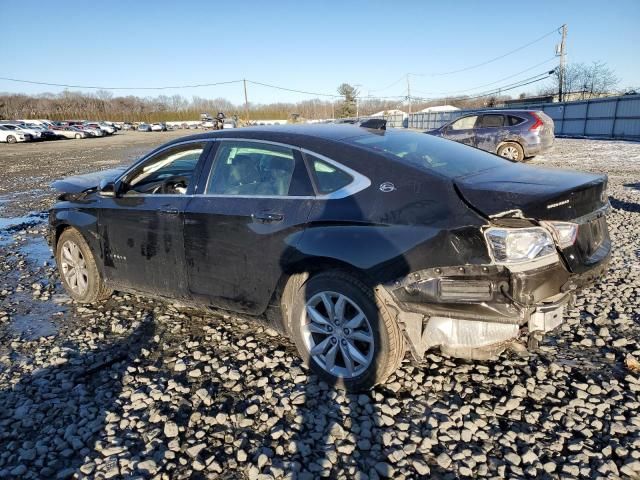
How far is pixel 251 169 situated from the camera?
11.1 feet

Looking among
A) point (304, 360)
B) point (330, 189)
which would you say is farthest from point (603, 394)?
point (330, 189)

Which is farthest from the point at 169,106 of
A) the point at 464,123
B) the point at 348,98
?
the point at 464,123

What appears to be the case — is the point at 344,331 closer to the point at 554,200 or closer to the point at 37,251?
the point at 554,200

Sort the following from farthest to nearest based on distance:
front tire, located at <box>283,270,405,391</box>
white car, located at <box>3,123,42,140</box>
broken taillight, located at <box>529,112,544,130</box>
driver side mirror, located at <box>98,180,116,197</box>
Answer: white car, located at <box>3,123,42,140</box> < broken taillight, located at <box>529,112,544,130</box> < driver side mirror, located at <box>98,180,116,197</box> < front tire, located at <box>283,270,405,391</box>

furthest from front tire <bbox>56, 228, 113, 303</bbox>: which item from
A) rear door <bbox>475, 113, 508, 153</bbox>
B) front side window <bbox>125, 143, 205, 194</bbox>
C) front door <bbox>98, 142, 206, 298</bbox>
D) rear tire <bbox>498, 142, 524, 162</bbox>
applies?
rear tire <bbox>498, 142, 524, 162</bbox>

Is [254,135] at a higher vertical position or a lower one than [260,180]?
higher

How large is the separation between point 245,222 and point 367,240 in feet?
3.17

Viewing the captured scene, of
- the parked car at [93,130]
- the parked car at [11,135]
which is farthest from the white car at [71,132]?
the parked car at [11,135]

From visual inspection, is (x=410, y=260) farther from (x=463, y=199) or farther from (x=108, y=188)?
(x=108, y=188)

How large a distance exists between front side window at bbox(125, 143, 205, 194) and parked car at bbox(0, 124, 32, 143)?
44.1 m

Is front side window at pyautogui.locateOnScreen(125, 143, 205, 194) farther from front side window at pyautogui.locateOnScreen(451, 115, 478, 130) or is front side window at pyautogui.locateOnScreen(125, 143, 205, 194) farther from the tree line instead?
the tree line

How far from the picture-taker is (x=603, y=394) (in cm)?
270

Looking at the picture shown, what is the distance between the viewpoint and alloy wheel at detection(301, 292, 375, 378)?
9.12ft

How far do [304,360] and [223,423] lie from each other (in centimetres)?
70
